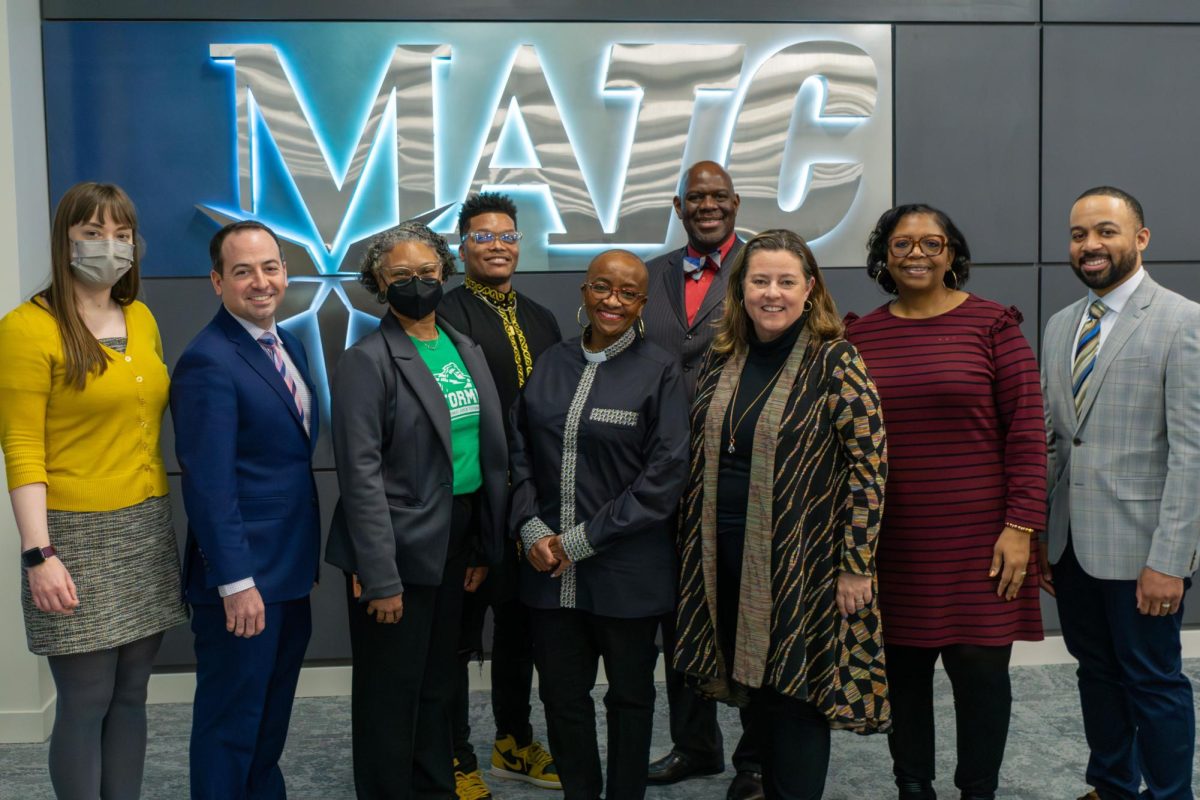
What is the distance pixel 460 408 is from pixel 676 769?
154cm

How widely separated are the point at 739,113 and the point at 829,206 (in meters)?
0.57

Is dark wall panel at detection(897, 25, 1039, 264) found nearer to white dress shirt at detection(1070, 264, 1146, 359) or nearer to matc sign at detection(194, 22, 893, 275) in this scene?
matc sign at detection(194, 22, 893, 275)

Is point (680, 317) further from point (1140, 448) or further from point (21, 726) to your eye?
point (21, 726)

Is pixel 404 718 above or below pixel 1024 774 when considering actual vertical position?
above

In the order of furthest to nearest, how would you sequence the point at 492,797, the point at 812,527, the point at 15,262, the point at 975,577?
the point at 15,262
the point at 492,797
the point at 975,577
the point at 812,527

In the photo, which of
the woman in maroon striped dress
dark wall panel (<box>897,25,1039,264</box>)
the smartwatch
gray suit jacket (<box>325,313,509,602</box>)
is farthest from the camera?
dark wall panel (<box>897,25,1039,264</box>)

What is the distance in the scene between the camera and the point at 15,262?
12.5 feet

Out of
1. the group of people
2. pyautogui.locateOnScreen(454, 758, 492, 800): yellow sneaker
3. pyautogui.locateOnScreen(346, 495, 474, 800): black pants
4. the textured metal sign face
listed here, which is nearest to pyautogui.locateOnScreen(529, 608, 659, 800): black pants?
the group of people

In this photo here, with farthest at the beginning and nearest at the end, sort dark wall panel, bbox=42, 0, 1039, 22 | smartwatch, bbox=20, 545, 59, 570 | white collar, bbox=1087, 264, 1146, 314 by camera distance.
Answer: dark wall panel, bbox=42, 0, 1039, 22, white collar, bbox=1087, 264, 1146, 314, smartwatch, bbox=20, 545, 59, 570

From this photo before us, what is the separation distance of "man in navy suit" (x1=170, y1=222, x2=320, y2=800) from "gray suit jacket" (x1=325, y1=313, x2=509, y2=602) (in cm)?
13

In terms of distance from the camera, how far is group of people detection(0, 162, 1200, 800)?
2.55 meters

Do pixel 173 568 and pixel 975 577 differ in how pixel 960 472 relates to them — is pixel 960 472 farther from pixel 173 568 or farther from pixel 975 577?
pixel 173 568

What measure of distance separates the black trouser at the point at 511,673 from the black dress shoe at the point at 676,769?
44 cm

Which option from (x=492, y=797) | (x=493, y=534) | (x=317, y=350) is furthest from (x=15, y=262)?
(x=492, y=797)
